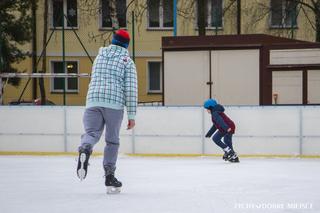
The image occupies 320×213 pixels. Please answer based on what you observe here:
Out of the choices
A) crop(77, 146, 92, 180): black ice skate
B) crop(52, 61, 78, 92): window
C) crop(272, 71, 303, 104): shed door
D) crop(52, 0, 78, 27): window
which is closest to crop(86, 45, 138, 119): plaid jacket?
crop(77, 146, 92, 180): black ice skate

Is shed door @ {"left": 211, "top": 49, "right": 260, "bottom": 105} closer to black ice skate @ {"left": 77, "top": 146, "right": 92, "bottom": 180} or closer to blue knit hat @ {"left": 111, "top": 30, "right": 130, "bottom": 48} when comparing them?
blue knit hat @ {"left": 111, "top": 30, "right": 130, "bottom": 48}

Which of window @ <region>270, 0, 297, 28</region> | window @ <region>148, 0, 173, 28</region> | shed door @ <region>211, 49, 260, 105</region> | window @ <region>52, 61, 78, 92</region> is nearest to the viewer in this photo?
shed door @ <region>211, 49, 260, 105</region>

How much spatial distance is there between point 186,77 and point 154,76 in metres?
13.3

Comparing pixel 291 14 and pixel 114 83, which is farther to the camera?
pixel 291 14

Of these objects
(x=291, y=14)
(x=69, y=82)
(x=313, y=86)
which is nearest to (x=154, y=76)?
(x=69, y=82)

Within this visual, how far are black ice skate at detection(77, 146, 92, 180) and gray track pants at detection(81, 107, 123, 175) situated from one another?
0.12 m

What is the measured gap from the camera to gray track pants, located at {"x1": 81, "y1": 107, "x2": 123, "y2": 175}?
646cm

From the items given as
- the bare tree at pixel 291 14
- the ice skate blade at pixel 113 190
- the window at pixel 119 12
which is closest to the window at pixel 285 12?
the bare tree at pixel 291 14

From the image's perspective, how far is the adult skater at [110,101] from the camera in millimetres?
6465

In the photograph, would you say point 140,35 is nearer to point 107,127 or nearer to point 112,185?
point 107,127

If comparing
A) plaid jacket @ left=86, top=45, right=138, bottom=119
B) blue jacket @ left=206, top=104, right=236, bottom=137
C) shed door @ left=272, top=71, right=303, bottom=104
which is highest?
plaid jacket @ left=86, top=45, right=138, bottom=119

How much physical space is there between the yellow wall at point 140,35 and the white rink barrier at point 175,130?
12563mm

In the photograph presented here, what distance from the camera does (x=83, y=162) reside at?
6246 millimetres

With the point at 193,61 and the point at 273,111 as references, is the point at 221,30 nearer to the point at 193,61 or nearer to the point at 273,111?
the point at 193,61
